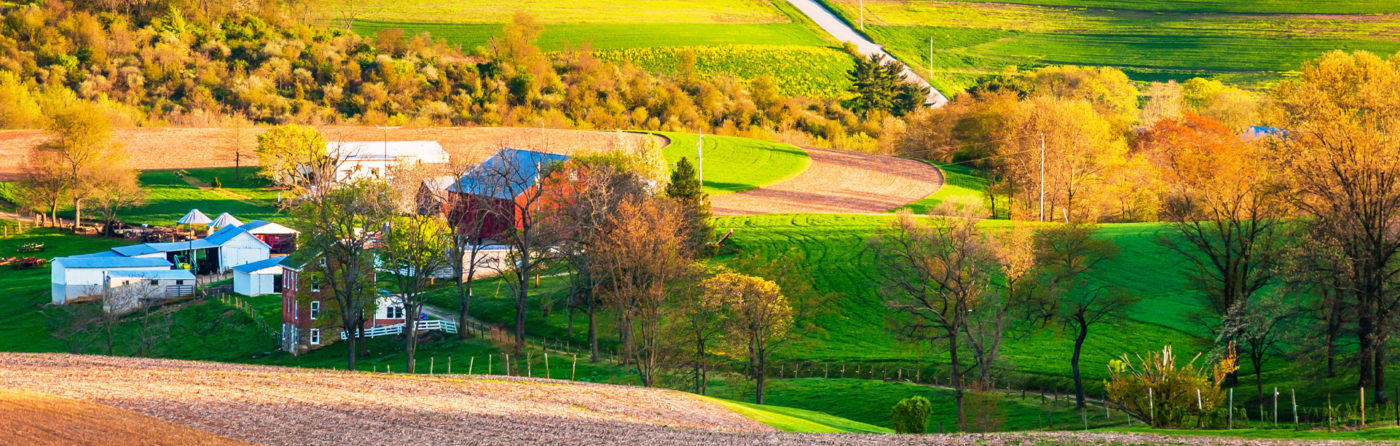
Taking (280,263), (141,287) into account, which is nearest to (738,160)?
(280,263)

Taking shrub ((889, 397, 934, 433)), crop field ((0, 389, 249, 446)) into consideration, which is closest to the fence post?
shrub ((889, 397, 934, 433))

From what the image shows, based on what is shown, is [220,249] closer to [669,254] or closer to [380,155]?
[380,155]

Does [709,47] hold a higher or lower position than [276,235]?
higher

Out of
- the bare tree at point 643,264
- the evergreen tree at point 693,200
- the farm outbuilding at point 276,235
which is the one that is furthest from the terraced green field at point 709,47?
the bare tree at point 643,264

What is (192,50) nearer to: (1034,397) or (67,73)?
(67,73)

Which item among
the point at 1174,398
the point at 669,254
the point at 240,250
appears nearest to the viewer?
the point at 1174,398

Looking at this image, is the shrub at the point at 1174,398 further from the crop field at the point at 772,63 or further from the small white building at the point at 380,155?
the crop field at the point at 772,63
